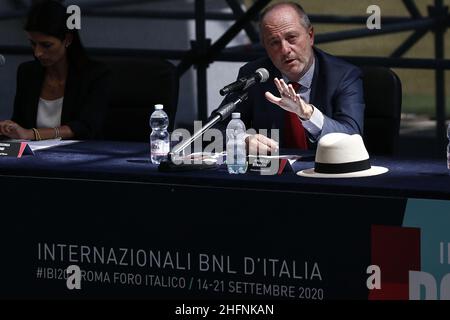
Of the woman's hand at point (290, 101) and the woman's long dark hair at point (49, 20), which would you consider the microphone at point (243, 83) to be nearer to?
the woman's hand at point (290, 101)

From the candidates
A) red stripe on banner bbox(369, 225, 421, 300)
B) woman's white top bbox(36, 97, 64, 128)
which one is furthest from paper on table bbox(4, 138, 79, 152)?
red stripe on banner bbox(369, 225, 421, 300)

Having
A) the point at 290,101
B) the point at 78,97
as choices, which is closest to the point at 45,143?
the point at 78,97

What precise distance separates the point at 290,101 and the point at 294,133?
62 cm

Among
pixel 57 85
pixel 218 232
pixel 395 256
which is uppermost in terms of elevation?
pixel 57 85

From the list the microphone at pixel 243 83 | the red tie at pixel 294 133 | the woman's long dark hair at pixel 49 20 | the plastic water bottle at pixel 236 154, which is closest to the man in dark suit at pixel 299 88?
the red tie at pixel 294 133

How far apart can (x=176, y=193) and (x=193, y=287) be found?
13.2 inches

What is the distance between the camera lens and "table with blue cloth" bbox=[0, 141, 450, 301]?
4.79 m

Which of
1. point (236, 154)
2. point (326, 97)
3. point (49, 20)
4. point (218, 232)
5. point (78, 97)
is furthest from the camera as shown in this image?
point (78, 97)

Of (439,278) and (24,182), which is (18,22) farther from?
(439,278)

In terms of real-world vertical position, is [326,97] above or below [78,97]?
below

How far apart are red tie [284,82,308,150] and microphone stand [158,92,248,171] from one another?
27.8 inches

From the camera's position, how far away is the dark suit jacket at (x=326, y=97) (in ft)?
19.0

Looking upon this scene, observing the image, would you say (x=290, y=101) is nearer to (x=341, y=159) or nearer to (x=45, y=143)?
(x=341, y=159)

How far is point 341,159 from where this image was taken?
201 inches
